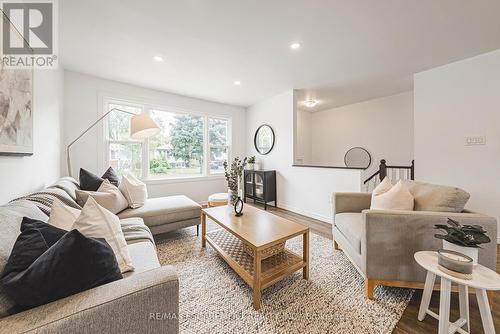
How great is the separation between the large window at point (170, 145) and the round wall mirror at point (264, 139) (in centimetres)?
73

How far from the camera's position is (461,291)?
1153mm

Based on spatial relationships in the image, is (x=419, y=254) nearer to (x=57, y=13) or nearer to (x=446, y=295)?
(x=446, y=295)

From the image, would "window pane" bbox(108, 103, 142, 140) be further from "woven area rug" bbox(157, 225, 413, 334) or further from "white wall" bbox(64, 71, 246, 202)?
"woven area rug" bbox(157, 225, 413, 334)

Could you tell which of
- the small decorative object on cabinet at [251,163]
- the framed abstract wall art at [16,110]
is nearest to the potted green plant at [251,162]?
the small decorative object on cabinet at [251,163]

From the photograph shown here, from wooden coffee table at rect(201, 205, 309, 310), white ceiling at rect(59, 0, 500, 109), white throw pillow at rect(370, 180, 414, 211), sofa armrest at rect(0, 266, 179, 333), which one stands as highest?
white ceiling at rect(59, 0, 500, 109)

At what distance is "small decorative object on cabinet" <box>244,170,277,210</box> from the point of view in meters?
3.97

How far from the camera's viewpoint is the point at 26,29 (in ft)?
5.32

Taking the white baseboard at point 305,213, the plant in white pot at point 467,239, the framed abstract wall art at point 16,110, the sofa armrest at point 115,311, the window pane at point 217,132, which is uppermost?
the window pane at point 217,132

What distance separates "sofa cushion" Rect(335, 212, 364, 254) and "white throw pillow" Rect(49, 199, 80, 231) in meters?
1.91

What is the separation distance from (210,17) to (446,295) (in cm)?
266

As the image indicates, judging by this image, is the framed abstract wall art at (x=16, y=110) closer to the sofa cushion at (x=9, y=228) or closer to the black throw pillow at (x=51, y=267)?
the sofa cushion at (x=9, y=228)

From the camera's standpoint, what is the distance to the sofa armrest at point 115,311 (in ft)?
1.90

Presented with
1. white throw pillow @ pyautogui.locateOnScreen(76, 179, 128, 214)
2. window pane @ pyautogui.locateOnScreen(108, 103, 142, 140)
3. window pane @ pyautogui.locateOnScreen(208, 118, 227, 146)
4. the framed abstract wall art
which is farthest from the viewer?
window pane @ pyautogui.locateOnScreen(208, 118, 227, 146)

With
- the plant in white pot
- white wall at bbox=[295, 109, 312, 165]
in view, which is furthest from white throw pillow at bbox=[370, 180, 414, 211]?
white wall at bbox=[295, 109, 312, 165]
